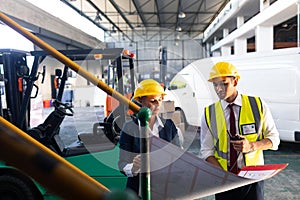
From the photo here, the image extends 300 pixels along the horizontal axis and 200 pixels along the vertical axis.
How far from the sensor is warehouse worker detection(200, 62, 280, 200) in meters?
1.88

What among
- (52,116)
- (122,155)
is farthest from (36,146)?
(52,116)

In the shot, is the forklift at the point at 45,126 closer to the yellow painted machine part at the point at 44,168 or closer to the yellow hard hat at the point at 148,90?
the yellow hard hat at the point at 148,90

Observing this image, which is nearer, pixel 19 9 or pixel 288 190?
pixel 288 190

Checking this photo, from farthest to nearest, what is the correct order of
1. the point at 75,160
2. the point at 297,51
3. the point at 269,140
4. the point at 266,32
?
1. the point at 266,32
2. the point at 297,51
3. the point at 75,160
4. the point at 269,140

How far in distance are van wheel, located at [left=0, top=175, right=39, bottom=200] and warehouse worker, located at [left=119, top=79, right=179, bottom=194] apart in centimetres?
184

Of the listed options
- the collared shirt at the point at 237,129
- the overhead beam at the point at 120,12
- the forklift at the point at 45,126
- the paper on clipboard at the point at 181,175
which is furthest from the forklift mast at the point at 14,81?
the overhead beam at the point at 120,12

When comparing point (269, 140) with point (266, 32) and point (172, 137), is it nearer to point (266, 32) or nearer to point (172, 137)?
point (172, 137)

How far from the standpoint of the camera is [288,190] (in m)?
3.96

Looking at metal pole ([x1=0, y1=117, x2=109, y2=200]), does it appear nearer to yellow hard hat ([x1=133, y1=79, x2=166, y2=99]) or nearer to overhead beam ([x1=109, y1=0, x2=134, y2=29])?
yellow hard hat ([x1=133, y1=79, x2=166, y2=99])

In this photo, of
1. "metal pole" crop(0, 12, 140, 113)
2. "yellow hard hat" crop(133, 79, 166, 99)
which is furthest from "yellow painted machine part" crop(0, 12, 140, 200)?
"yellow hard hat" crop(133, 79, 166, 99)

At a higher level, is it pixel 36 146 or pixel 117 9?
pixel 117 9

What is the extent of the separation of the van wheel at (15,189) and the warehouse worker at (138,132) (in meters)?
1.84

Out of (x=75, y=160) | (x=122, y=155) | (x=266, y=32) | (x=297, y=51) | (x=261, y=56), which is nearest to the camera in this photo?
(x=122, y=155)

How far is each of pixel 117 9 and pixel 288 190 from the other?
13.9 meters
